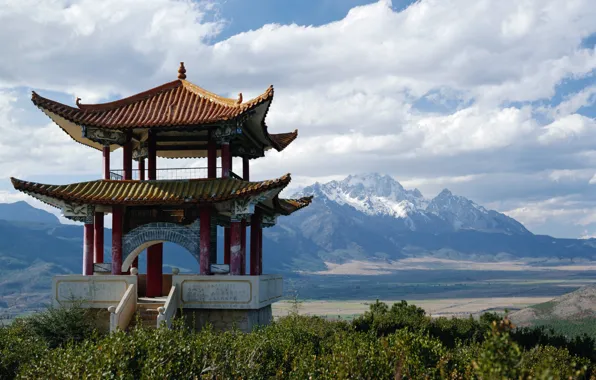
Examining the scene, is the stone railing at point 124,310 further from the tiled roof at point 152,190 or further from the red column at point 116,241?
the tiled roof at point 152,190

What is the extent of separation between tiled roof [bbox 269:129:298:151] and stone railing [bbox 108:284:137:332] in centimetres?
1230

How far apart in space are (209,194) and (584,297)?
139912mm

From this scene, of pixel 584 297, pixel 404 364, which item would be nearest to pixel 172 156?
pixel 404 364

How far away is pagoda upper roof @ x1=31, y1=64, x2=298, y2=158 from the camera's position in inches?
1259

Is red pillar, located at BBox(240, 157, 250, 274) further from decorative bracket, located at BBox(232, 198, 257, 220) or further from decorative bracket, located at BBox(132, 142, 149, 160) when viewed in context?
decorative bracket, located at BBox(132, 142, 149, 160)

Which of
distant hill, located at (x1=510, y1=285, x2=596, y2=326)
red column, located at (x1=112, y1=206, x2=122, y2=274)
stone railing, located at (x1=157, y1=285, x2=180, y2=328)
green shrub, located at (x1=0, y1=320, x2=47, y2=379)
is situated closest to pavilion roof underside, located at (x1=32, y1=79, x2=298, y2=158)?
red column, located at (x1=112, y1=206, x2=122, y2=274)

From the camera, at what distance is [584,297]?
155m

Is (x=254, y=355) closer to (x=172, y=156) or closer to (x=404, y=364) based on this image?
(x=404, y=364)

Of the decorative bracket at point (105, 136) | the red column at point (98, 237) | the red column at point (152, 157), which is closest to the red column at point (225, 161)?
the red column at point (152, 157)

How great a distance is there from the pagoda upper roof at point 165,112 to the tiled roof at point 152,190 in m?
2.40

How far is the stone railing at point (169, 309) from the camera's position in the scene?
27.9 meters

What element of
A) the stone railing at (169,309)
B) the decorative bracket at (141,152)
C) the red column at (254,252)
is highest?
the decorative bracket at (141,152)

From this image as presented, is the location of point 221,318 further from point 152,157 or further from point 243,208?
point 152,157

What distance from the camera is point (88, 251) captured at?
32.3 meters
